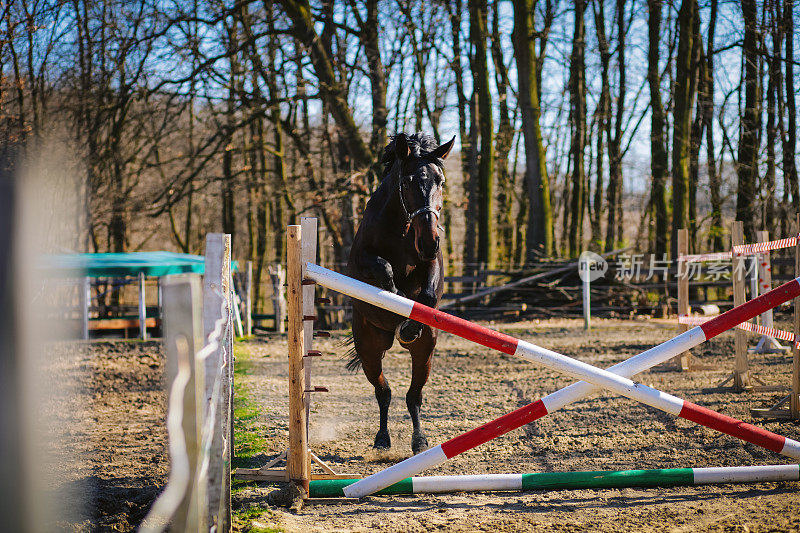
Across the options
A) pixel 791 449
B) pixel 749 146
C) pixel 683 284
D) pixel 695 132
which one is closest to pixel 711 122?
pixel 695 132

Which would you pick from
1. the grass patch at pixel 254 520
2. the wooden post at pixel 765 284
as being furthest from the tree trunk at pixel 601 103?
the grass patch at pixel 254 520

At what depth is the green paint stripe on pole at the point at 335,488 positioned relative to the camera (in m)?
3.54

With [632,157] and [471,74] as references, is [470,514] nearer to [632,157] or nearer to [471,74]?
[471,74]

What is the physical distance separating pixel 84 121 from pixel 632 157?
2404 cm

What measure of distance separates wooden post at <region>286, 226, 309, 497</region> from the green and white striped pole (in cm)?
14

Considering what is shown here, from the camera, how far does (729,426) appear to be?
11.2 feet

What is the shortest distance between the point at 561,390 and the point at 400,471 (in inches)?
37.7

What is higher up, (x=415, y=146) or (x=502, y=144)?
(x=502, y=144)

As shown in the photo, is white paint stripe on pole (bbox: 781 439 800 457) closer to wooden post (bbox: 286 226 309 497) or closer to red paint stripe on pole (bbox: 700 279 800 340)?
red paint stripe on pole (bbox: 700 279 800 340)

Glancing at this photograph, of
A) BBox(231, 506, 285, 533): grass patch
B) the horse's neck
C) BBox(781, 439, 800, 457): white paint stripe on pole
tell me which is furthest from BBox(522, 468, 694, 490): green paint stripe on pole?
the horse's neck

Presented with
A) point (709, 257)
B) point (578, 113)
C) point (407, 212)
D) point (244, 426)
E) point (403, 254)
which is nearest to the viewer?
point (407, 212)

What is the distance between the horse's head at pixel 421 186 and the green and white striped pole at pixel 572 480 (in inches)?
55.3

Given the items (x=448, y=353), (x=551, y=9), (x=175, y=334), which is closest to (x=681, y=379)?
(x=448, y=353)

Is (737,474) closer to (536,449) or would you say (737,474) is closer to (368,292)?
(536,449)
